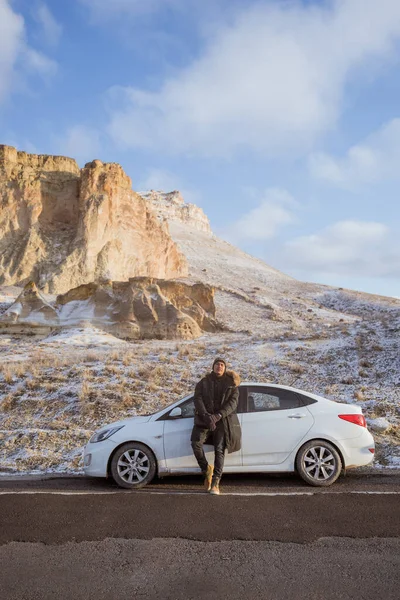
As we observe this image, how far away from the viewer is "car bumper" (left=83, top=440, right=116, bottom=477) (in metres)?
6.86

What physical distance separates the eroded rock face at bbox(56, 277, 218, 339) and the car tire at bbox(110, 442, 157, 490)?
82.5ft

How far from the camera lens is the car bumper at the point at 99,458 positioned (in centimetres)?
686

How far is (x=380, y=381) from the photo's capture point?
1522cm

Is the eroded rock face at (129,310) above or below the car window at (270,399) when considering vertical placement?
above

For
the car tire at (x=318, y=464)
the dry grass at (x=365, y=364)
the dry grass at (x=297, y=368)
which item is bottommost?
the car tire at (x=318, y=464)

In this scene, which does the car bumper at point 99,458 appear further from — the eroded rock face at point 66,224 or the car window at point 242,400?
the eroded rock face at point 66,224

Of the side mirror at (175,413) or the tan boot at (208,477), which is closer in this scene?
the tan boot at (208,477)

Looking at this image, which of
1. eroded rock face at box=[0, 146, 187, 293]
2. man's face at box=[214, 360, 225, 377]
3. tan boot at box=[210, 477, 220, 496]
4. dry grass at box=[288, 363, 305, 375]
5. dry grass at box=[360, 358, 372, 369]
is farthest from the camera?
eroded rock face at box=[0, 146, 187, 293]

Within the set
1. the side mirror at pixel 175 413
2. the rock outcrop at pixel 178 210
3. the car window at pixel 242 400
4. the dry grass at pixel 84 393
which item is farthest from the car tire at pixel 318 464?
the rock outcrop at pixel 178 210

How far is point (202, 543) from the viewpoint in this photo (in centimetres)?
452

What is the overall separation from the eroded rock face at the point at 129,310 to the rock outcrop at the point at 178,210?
8793 cm

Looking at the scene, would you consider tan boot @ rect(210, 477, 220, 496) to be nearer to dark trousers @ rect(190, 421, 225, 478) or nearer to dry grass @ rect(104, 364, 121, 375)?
dark trousers @ rect(190, 421, 225, 478)

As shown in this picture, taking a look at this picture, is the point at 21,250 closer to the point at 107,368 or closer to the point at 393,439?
the point at 107,368

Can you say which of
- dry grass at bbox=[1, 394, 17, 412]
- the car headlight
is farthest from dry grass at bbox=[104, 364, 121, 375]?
the car headlight
